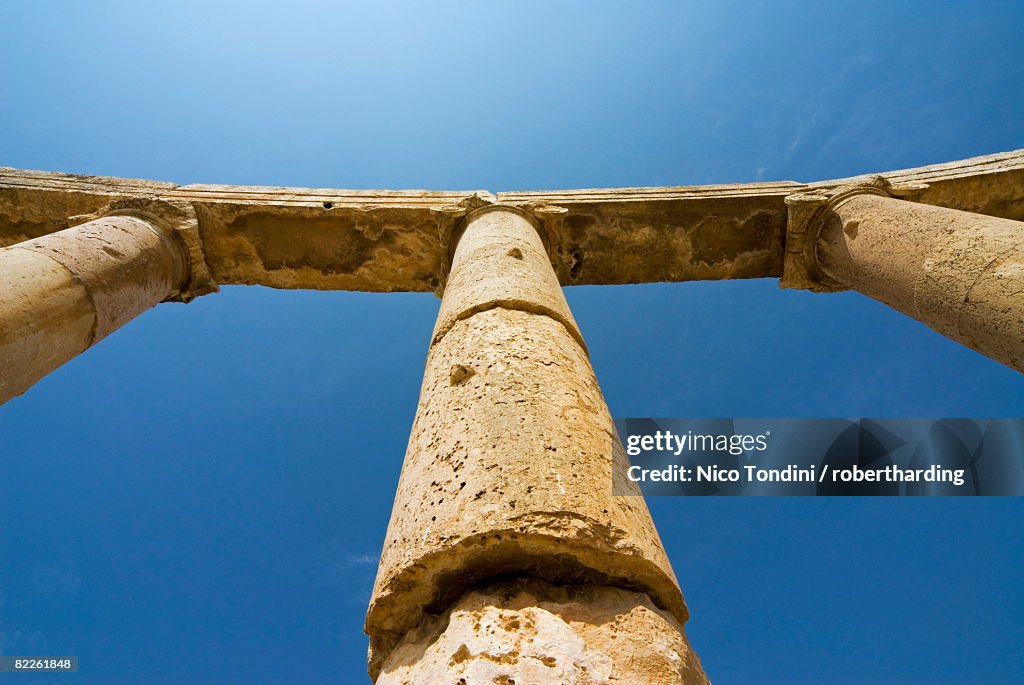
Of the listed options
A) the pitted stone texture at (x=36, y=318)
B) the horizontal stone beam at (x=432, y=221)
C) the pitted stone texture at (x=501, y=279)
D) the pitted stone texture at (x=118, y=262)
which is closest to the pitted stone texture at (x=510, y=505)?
the pitted stone texture at (x=501, y=279)

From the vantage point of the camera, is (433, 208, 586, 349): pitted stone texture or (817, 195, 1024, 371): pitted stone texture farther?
(817, 195, 1024, 371): pitted stone texture

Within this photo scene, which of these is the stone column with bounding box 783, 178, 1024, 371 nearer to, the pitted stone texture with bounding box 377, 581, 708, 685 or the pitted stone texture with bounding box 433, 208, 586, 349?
the pitted stone texture with bounding box 433, 208, 586, 349

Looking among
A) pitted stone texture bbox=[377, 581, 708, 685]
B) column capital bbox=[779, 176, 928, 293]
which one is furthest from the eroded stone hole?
pitted stone texture bbox=[377, 581, 708, 685]

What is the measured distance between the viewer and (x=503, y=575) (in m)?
2.31

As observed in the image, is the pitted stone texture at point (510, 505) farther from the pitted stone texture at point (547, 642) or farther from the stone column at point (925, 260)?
the stone column at point (925, 260)

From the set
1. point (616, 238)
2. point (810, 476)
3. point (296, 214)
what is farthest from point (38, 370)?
point (616, 238)

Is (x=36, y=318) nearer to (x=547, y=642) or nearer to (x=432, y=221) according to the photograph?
(x=432, y=221)

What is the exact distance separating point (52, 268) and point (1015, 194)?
33.5 feet

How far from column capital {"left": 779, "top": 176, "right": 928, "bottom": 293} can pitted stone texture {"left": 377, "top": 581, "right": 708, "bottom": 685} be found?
21.4ft

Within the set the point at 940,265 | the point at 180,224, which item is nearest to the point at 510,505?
the point at 940,265

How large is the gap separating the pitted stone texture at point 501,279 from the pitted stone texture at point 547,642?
2.25 metres

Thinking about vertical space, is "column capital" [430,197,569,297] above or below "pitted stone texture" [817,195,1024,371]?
above

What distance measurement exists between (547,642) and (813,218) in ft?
23.4

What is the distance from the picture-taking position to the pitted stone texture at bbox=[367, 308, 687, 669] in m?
2.30
